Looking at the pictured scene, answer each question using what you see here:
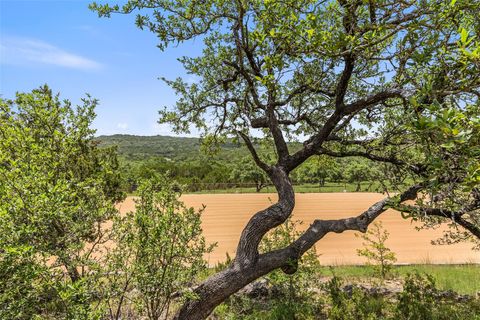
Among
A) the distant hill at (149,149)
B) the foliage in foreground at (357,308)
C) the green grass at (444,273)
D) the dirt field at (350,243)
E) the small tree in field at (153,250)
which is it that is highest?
the distant hill at (149,149)

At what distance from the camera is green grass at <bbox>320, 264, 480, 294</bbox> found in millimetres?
6930

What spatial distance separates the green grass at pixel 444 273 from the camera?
6.93m

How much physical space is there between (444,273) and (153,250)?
7.85m

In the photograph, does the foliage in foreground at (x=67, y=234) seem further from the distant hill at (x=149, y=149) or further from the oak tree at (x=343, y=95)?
the distant hill at (x=149, y=149)

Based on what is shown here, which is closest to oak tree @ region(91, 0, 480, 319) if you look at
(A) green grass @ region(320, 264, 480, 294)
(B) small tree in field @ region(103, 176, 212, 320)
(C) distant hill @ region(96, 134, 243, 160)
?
(B) small tree in field @ region(103, 176, 212, 320)

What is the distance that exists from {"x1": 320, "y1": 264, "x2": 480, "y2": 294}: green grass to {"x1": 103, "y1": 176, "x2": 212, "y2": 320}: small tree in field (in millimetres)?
4723

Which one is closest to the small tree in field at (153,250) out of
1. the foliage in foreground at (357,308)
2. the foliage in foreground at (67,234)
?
the foliage in foreground at (67,234)

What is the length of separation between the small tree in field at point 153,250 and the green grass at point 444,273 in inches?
186

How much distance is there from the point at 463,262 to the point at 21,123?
37.9 feet

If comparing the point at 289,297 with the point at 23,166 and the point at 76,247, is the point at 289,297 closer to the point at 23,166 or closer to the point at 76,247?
the point at 76,247

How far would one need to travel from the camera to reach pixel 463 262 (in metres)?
9.32

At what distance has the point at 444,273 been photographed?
794cm

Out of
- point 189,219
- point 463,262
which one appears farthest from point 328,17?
point 463,262

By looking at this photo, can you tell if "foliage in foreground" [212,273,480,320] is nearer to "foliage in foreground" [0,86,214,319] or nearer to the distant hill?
"foliage in foreground" [0,86,214,319]
